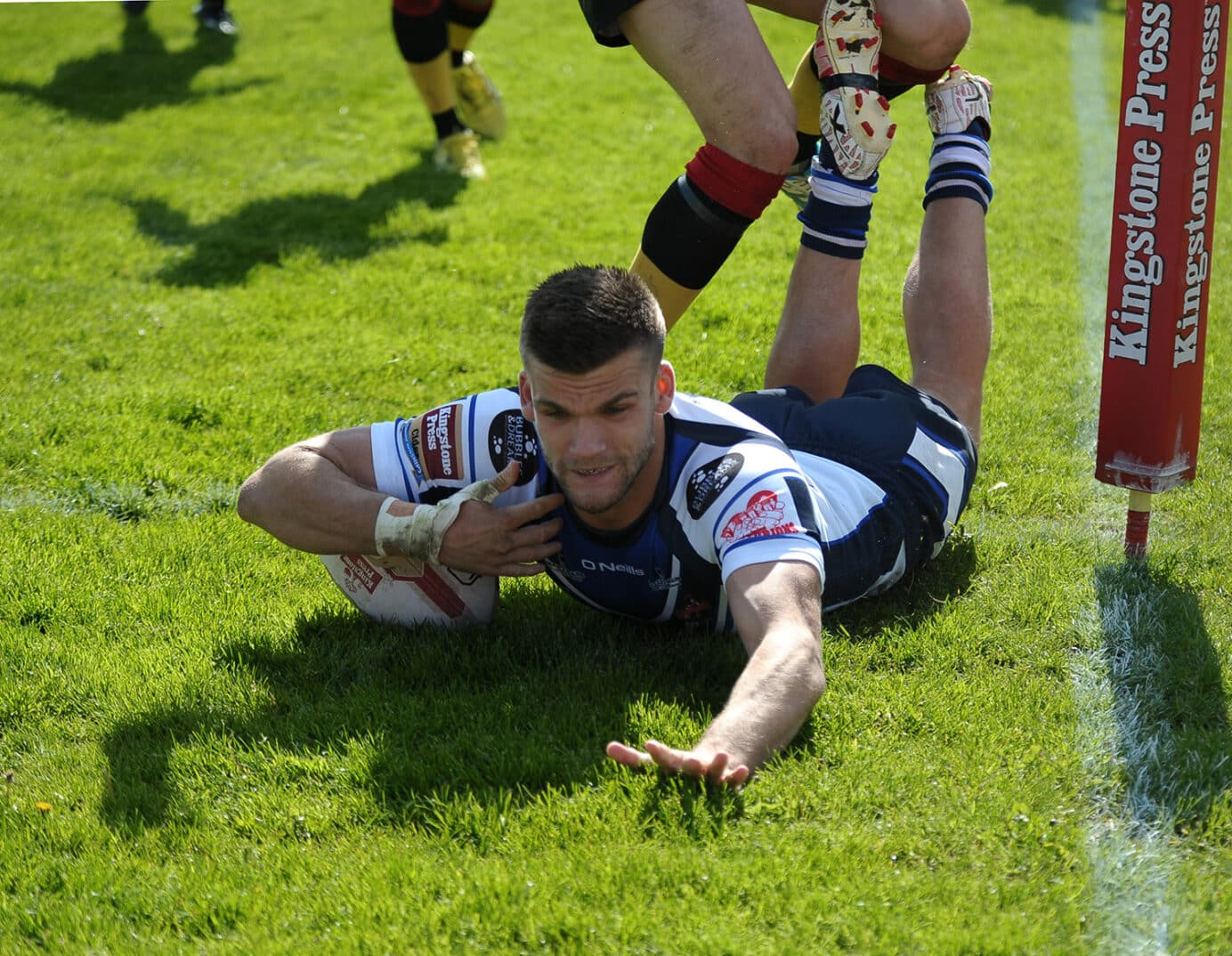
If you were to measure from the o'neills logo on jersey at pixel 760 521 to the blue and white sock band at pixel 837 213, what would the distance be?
1.51 meters

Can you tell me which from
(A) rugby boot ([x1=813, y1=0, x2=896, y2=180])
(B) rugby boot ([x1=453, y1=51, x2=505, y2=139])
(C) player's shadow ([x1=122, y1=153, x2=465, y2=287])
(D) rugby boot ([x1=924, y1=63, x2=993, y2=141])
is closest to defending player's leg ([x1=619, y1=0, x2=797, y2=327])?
(A) rugby boot ([x1=813, y1=0, x2=896, y2=180])

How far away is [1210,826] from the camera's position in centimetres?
309

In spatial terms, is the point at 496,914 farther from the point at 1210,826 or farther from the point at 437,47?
the point at 437,47

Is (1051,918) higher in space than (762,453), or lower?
lower

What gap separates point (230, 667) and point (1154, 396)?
2.82 meters

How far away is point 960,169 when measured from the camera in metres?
5.02

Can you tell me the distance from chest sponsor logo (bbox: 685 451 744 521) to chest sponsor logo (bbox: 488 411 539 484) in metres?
0.49

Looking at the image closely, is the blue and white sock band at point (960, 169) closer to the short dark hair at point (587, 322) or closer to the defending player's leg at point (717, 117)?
the defending player's leg at point (717, 117)

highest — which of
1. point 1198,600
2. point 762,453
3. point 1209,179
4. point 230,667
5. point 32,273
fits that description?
point 1209,179

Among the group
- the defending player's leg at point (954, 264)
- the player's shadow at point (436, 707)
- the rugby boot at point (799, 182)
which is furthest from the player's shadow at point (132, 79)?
the player's shadow at point (436, 707)

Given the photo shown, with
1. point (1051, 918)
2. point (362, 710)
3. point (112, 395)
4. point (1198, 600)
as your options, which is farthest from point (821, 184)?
point (112, 395)

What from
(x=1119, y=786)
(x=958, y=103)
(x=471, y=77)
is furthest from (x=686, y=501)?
(x=471, y=77)

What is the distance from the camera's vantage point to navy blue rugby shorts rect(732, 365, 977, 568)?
4.25 metres

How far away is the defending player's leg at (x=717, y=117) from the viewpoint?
4.41 metres
